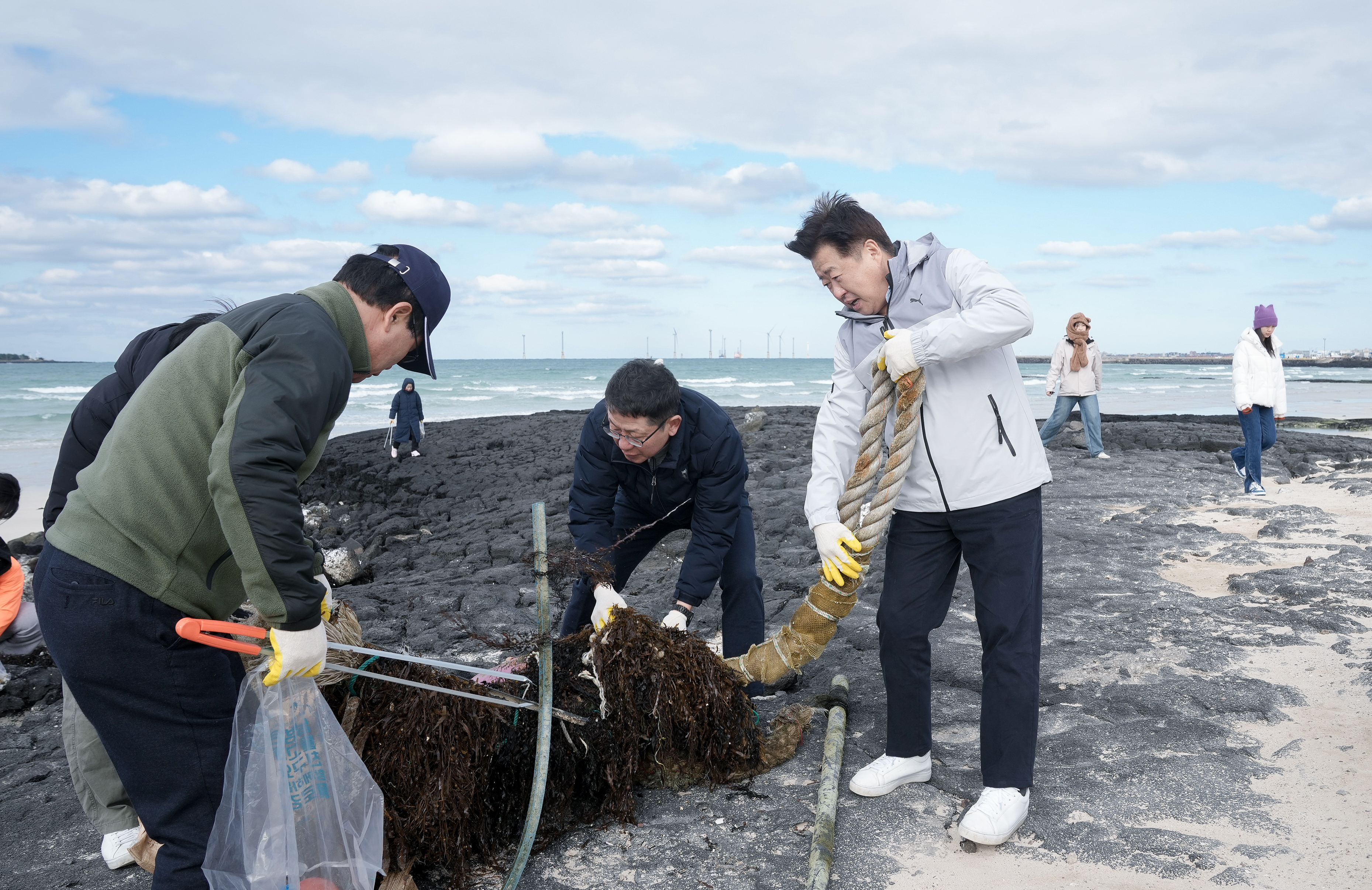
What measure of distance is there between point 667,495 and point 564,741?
43.2 inches

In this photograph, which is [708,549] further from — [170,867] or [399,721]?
[170,867]

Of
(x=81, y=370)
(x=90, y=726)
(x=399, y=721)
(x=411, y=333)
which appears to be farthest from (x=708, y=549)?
(x=81, y=370)

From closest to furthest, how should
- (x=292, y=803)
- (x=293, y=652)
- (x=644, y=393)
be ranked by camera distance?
1. (x=293, y=652)
2. (x=292, y=803)
3. (x=644, y=393)

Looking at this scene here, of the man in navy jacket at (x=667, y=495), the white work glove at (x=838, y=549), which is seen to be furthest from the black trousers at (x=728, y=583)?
the white work glove at (x=838, y=549)

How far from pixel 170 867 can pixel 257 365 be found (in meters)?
1.10

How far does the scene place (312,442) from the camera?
1.86 m

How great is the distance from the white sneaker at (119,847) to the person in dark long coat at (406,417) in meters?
10.3

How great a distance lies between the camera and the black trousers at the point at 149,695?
183 centimetres

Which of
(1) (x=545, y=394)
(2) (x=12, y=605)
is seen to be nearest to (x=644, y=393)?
(2) (x=12, y=605)

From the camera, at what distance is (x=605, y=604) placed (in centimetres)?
304

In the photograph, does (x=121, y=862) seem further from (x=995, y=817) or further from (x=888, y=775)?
(x=995, y=817)

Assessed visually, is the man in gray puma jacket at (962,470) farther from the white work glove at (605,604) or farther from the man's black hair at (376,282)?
the man's black hair at (376,282)

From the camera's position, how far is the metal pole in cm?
231

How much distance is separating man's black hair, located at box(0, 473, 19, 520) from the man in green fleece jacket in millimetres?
3005
